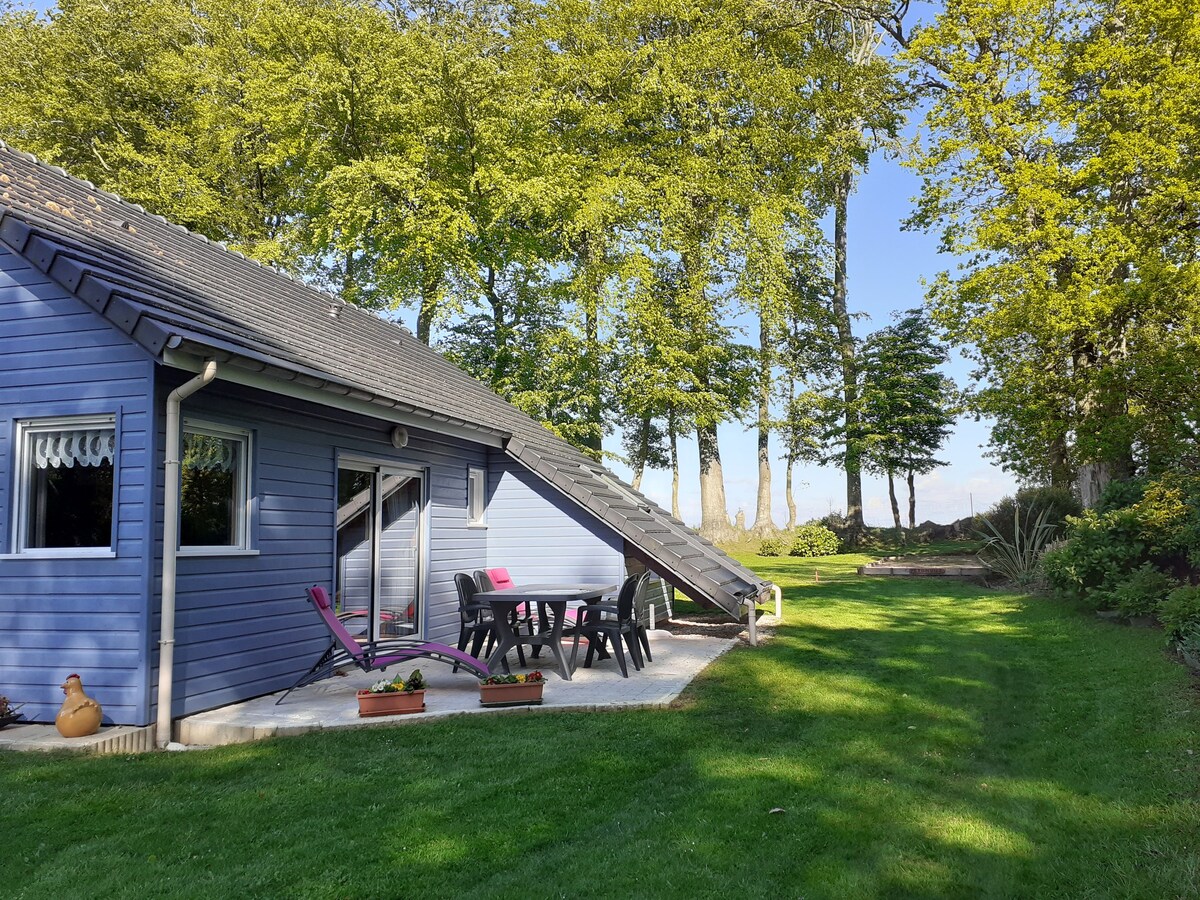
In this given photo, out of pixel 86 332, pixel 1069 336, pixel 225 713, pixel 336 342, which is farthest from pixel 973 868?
pixel 1069 336

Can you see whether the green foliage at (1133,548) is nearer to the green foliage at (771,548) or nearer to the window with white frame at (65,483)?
the window with white frame at (65,483)

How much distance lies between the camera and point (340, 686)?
8539 mm

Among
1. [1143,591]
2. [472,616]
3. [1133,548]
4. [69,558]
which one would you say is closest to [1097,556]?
[1133,548]

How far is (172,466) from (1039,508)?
1888cm

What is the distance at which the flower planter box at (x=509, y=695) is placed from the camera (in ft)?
24.6

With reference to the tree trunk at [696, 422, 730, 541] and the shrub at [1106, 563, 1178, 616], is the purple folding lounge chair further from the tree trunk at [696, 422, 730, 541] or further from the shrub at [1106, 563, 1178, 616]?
the tree trunk at [696, 422, 730, 541]

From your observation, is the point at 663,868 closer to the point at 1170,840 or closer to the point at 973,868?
the point at 973,868

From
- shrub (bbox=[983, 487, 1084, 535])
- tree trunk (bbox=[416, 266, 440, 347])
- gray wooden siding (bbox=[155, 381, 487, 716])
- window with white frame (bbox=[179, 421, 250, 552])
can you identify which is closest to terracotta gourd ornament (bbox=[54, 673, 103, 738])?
gray wooden siding (bbox=[155, 381, 487, 716])

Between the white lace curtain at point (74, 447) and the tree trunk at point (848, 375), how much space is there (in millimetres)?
26945

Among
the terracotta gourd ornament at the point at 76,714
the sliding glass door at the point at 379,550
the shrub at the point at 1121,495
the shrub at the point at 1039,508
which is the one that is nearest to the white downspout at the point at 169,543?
the terracotta gourd ornament at the point at 76,714

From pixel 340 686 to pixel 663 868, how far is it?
5.36m

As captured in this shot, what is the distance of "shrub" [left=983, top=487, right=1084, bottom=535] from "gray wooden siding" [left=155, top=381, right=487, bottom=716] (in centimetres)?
1562

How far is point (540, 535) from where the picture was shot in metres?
12.2

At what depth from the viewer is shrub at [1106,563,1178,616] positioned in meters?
11.2
